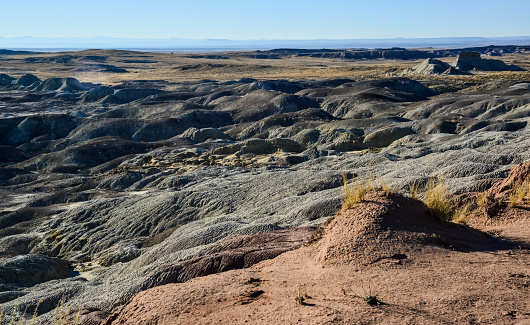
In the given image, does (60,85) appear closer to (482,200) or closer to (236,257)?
(236,257)

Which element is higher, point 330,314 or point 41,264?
point 330,314

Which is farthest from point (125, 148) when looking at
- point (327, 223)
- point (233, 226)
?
point (327, 223)

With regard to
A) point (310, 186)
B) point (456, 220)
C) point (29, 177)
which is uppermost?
point (456, 220)

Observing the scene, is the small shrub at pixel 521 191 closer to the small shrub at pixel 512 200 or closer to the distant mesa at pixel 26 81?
the small shrub at pixel 512 200

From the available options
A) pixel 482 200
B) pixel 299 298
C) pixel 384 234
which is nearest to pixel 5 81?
pixel 482 200

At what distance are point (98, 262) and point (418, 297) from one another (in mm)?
13962

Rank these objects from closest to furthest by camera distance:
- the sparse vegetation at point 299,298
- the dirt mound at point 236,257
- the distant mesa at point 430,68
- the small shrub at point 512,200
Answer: the sparse vegetation at point 299,298
the dirt mound at point 236,257
the small shrub at point 512,200
the distant mesa at point 430,68

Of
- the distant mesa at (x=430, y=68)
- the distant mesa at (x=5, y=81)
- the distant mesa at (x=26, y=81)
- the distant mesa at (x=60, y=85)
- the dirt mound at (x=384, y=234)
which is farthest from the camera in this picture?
the distant mesa at (x=5, y=81)

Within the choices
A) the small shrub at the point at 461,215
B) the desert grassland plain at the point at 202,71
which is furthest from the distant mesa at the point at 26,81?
the small shrub at the point at 461,215

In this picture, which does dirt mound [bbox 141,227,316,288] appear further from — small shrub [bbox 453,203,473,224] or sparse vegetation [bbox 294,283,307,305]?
small shrub [bbox 453,203,473,224]

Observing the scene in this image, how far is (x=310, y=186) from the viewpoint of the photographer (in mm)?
20750

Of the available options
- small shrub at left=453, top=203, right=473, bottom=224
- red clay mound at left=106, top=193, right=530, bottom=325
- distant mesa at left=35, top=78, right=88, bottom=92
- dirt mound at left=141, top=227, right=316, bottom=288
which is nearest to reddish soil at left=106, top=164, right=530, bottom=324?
red clay mound at left=106, top=193, right=530, bottom=325

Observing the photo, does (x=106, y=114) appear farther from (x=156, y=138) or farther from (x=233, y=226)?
(x=233, y=226)

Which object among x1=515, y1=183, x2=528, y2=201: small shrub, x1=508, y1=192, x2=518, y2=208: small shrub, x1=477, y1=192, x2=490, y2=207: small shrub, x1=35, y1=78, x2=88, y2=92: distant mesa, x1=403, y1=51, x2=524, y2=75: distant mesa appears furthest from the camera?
x1=403, y1=51, x2=524, y2=75: distant mesa
